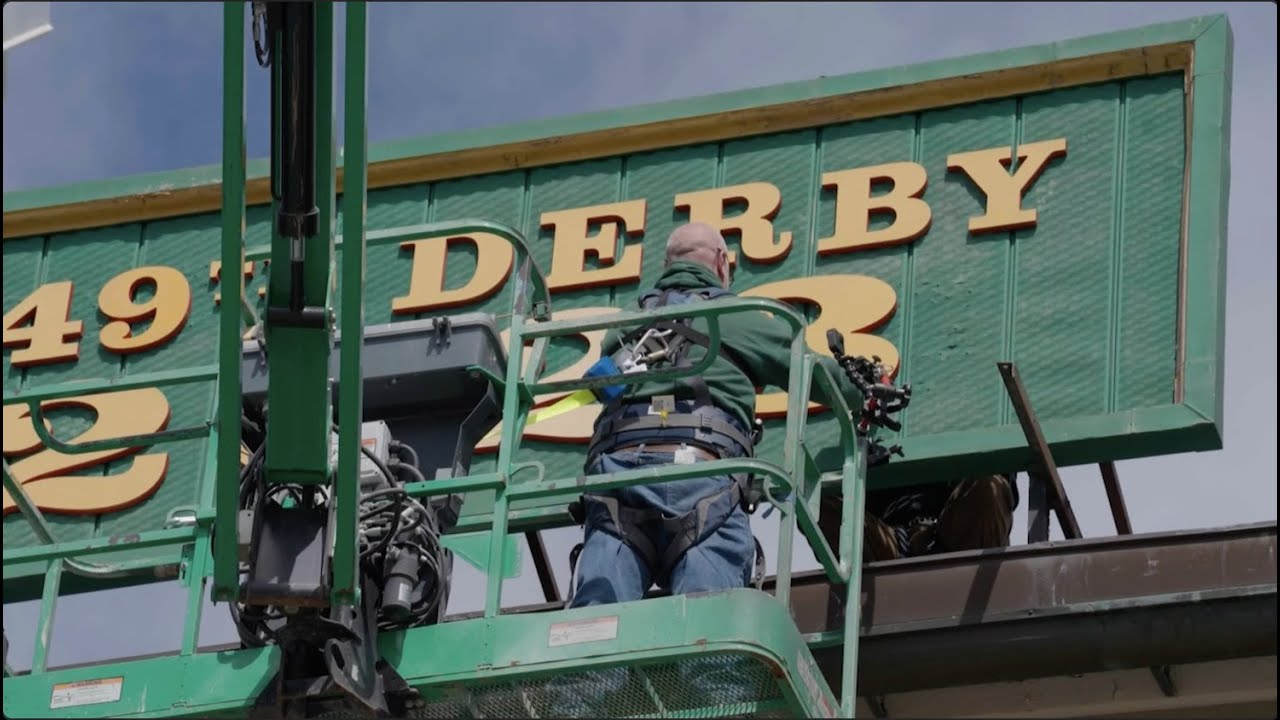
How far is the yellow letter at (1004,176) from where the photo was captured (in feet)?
46.2

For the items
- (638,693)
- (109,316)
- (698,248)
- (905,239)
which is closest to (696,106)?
(905,239)

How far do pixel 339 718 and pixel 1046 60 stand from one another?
6.64 meters

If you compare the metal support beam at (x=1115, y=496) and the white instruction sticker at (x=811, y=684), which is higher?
the metal support beam at (x=1115, y=496)

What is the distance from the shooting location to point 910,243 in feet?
46.9

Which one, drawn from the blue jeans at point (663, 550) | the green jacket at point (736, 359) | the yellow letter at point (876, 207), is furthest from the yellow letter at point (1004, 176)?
the blue jeans at point (663, 550)

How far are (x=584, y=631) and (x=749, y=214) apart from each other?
572cm

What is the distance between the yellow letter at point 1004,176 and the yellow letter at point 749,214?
1.04 m

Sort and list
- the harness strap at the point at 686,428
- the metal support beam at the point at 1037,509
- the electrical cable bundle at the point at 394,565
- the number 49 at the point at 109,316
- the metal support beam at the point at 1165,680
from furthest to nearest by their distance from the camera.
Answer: the number 49 at the point at 109,316 < the metal support beam at the point at 1037,509 < the metal support beam at the point at 1165,680 < the harness strap at the point at 686,428 < the electrical cable bundle at the point at 394,565

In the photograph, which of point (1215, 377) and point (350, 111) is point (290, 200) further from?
point (1215, 377)

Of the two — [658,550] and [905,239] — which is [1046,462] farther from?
[658,550]

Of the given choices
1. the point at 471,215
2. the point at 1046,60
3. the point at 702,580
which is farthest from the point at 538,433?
the point at 702,580

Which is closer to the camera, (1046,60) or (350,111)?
(350,111)

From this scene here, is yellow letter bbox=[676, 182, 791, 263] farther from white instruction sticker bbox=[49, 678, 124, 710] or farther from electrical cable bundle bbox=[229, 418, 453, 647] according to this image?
white instruction sticker bbox=[49, 678, 124, 710]

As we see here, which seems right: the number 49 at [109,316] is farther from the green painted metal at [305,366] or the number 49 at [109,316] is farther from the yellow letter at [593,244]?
the green painted metal at [305,366]
